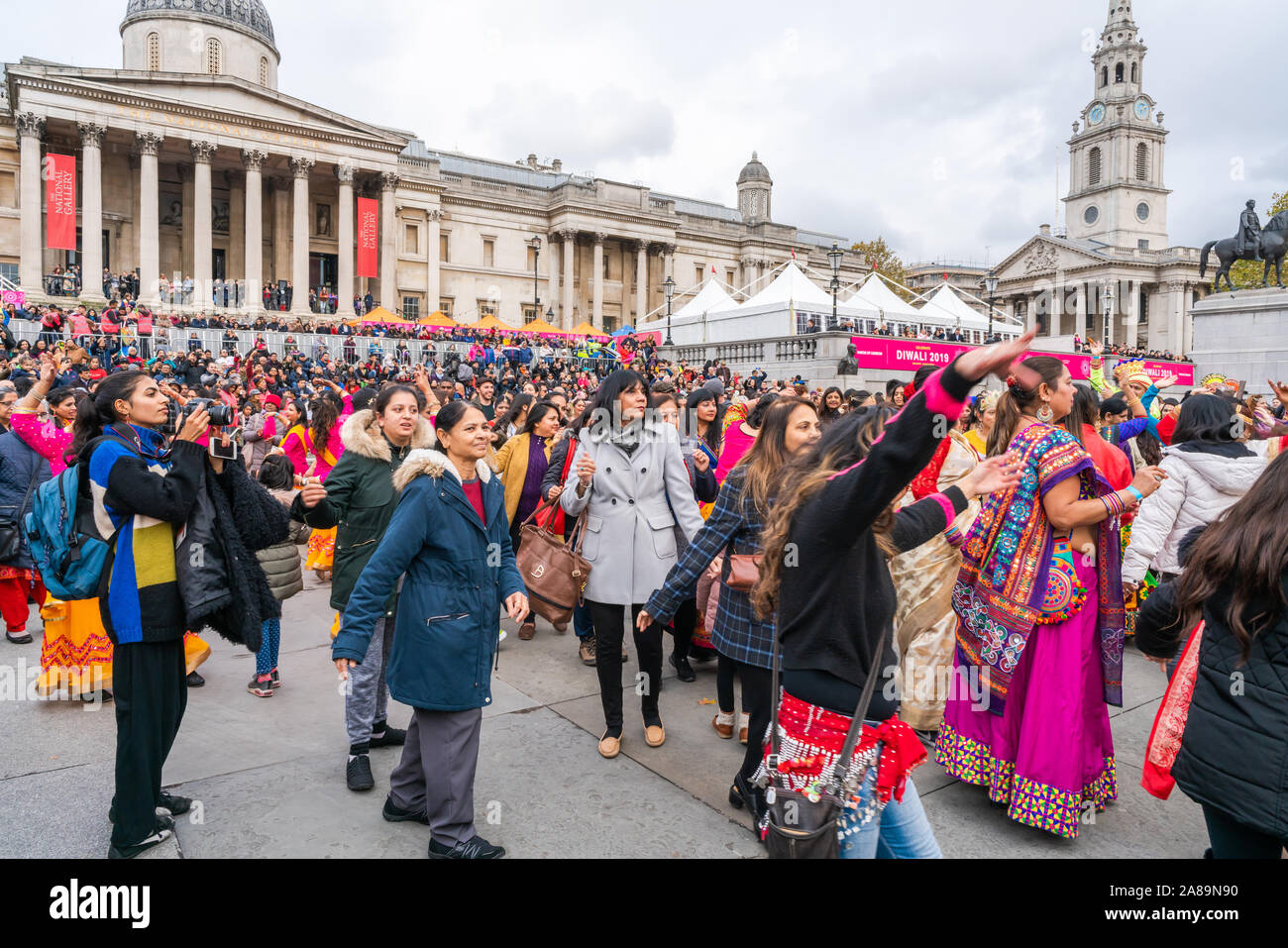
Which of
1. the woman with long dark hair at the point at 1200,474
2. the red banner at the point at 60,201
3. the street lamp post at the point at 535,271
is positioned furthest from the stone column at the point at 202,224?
the woman with long dark hair at the point at 1200,474

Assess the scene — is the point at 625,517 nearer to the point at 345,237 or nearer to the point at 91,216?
the point at 91,216

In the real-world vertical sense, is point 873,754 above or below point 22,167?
below

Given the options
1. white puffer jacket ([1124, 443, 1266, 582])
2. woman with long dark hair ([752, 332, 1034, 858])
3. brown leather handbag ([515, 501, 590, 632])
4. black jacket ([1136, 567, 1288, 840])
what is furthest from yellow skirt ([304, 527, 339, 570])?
black jacket ([1136, 567, 1288, 840])

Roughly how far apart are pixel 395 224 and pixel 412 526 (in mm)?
51286

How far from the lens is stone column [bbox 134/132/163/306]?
4062 cm

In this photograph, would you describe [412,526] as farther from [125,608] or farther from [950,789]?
[950,789]

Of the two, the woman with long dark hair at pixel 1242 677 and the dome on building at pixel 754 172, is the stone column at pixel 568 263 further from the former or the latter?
the woman with long dark hair at pixel 1242 677

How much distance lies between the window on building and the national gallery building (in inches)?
2.6

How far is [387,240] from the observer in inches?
1896

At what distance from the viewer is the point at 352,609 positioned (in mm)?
3381

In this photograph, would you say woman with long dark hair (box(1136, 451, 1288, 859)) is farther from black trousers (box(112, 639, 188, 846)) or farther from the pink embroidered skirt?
black trousers (box(112, 639, 188, 846))

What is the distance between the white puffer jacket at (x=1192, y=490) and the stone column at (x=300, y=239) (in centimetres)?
4574

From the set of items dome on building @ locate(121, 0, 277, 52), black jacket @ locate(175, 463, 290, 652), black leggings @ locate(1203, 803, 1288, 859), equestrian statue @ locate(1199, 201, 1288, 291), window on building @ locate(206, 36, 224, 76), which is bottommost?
black leggings @ locate(1203, 803, 1288, 859)

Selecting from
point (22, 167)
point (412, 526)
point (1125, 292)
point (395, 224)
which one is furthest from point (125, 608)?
point (1125, 292)
